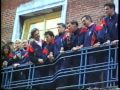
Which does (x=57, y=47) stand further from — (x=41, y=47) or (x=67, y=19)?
(x=67, y=19)

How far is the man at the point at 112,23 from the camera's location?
40.1ft

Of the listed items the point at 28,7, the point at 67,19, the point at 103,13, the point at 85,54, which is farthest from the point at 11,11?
the point at 85,54

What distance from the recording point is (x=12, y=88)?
13523 millimetres

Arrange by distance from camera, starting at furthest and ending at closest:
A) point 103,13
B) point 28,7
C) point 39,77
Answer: point 28,7
point 103,13
point 39,77

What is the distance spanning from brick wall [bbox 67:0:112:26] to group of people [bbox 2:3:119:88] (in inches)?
48.0

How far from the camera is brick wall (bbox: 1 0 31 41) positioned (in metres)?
15.6

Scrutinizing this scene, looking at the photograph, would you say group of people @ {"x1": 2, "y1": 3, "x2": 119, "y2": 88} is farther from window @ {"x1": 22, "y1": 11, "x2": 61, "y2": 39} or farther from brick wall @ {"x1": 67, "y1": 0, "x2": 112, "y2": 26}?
window @ {"x1": 22, "y1": 11, "x2": 61, "y2": 39}

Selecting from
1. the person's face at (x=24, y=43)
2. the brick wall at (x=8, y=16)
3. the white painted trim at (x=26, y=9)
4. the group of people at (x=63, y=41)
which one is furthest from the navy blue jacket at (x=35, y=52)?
the brick wall at (x=8, y=16)

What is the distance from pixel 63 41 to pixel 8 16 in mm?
3512

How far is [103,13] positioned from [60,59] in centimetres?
204

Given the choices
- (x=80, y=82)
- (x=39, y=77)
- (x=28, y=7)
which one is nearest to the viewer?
(x=80, y=82)

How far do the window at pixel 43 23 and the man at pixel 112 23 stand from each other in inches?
115

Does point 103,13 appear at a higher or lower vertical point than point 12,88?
higher

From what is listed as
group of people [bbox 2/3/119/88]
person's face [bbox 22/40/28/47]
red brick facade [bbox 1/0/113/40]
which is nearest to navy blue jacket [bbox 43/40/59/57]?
group of people [bbox 2/3/119/88]
